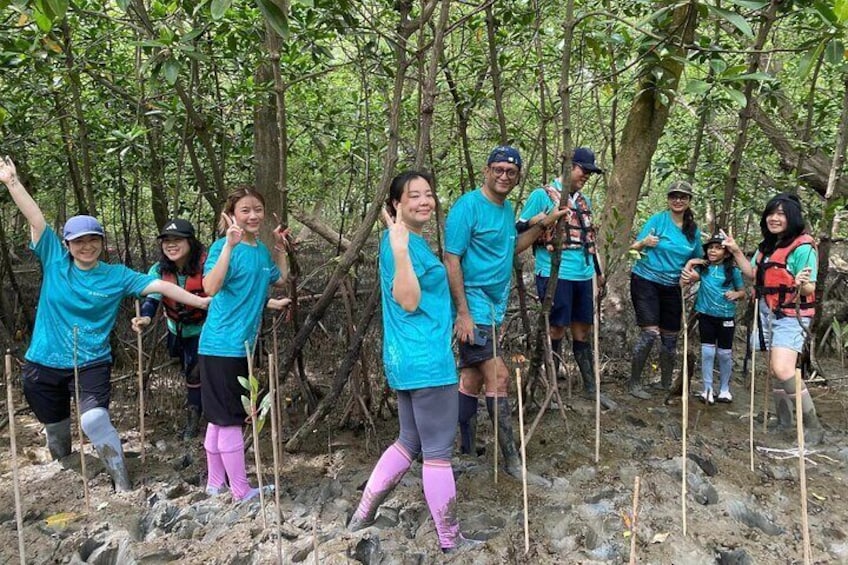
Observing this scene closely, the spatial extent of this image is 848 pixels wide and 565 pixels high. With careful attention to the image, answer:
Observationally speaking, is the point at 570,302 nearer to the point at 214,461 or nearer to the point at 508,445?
the point at 508,445

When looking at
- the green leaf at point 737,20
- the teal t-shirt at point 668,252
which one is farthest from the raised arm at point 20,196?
the teal t-shirt at point 668,252

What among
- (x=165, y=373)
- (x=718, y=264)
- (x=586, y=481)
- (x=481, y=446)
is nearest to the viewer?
(x=586, y=481)

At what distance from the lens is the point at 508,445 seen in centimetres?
319

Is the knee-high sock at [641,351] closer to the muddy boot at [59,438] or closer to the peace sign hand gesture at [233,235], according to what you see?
the peace sign hand gesture at [233,235]

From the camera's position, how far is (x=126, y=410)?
4609 mm

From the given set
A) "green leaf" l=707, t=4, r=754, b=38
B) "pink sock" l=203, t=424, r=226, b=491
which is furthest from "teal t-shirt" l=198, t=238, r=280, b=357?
"green leaf" l=707, t=4, r=754, b=38

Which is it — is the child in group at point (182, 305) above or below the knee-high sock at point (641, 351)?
above

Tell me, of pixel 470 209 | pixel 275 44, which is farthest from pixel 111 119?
pixel 470 209

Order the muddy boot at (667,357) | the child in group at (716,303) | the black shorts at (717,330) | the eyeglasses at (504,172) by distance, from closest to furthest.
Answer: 1. the eyeglasses at (504,172)
2. the child in group at (716,303)
3. the black shorts at (717,330)
4. the muddy boot at (667,357)

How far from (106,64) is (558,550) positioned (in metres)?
4.37

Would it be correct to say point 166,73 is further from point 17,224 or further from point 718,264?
point 17,224

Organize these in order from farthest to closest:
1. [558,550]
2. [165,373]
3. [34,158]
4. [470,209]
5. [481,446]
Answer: [34,158] < [165,373] < [481,446] < [470,209] < [558,550]

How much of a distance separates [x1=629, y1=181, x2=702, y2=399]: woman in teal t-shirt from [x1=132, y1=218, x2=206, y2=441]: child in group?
113 inches

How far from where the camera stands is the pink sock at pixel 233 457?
2.96 metres
